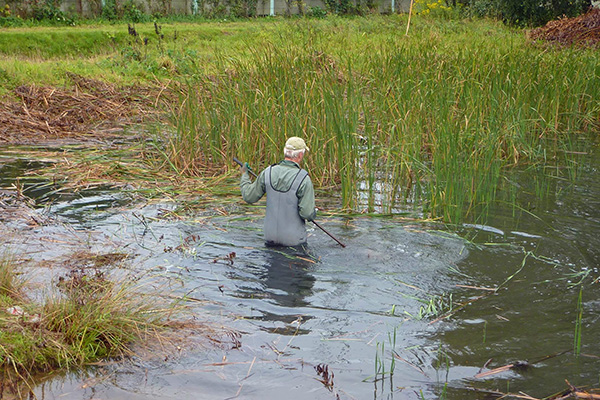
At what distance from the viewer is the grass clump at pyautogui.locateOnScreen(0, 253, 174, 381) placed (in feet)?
13.3

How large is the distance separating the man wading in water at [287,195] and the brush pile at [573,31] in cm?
1303

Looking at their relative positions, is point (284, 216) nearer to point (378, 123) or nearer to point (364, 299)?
point (364, 299)

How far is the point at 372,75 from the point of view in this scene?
31.3 ft

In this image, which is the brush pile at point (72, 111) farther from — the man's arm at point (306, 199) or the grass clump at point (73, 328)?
the grass clump at point (73, 328)

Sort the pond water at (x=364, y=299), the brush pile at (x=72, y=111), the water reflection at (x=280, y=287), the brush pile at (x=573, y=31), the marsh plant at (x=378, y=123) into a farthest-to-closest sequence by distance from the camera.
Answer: the brush pile at (x=573, y=31) < the brush pile at (x=72, y=111) < the marsh plant at (x=378, y=123) < the water reflection at (x=280, y=287) < the pond water at (x=364, y=299)

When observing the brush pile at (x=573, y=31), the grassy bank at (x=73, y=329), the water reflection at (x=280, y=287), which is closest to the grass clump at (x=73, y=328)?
the grassy bank at (x=73, y=329)

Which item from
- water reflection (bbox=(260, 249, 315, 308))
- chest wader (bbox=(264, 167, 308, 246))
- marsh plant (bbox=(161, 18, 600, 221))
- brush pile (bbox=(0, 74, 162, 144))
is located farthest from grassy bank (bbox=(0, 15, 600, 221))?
brush pile (bbox=(0, 74, 162, 144))

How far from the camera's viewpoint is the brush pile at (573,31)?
58.1ft

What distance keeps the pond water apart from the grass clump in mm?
152

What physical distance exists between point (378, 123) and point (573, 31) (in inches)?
489

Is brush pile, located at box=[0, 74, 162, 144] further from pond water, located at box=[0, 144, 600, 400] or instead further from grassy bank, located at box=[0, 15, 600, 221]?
pond water, located at box=[0, 144, 600, 400]

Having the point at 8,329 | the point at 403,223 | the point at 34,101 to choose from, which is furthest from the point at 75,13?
the point at 8,329

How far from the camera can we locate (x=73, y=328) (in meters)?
4.22

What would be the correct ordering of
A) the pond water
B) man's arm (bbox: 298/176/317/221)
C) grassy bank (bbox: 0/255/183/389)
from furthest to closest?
man's arm (bbox: 298/176/317/221) → the pond water → grassy bank (bbox: 0/255/183/389)
